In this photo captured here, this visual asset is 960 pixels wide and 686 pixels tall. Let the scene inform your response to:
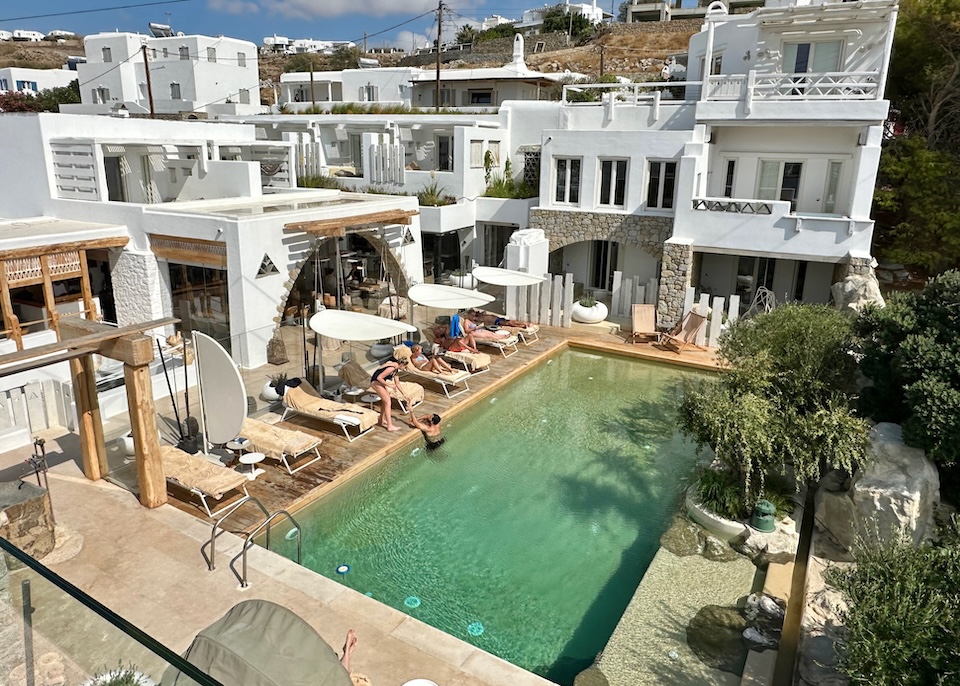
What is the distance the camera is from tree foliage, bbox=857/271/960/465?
8.13 meters

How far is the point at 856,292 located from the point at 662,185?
23.4 feet

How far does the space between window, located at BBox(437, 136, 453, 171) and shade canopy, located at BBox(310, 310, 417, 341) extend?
1546cm

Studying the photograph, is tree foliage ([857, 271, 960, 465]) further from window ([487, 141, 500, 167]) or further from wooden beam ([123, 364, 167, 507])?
window ([487, 141, 500, 167])

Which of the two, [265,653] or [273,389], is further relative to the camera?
[273,389]

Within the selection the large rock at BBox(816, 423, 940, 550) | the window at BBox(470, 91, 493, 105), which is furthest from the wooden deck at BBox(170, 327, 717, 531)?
the window at BBox(470, 91, 493, 105)

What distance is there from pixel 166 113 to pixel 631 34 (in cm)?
4139

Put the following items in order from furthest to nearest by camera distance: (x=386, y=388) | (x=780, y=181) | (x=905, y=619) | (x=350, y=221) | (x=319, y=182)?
1. (x=319, y=182)
2. (x=780, y=181)
3. (x=350, y=221)
4. (x=386, y=388)
5. (x=905, y=619)

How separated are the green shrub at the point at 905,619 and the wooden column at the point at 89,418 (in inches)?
396

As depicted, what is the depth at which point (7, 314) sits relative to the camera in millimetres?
15227

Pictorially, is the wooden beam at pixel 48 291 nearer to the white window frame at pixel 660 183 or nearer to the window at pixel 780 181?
the white window frame at pixel 660 183

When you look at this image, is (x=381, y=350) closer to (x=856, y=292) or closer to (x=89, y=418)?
(x=89, y=418)

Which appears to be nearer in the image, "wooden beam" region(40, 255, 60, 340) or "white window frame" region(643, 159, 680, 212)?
"wooden beam" region(40, 255, 60, 340)

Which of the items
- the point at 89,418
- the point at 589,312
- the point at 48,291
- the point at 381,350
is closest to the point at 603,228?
the point at 589,312

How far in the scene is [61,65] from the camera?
8731 cm
